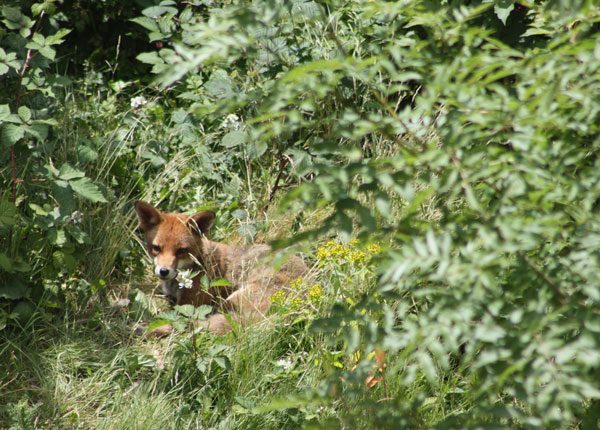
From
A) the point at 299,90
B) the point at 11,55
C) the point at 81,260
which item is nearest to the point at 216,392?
the point at 81,260

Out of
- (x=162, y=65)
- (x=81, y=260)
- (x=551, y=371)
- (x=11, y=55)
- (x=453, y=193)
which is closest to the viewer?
(x=551, y=371)

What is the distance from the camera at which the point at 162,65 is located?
684cm

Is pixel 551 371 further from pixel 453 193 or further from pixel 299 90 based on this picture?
pixel 299 90

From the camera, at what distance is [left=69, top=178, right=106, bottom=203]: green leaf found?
17.0 ft

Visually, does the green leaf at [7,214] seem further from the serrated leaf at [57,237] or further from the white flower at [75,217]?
the white flower at [75,217]

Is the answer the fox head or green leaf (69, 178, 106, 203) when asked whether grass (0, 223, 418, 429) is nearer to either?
the fox head

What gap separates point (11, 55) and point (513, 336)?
11.9 feet

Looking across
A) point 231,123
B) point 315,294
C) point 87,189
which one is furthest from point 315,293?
point 231,123

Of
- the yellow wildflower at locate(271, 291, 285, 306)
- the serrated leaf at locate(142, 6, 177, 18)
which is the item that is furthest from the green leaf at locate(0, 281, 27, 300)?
the serrated leaf at locate(142, 6, 177, 18)

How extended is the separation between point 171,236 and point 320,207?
261cm

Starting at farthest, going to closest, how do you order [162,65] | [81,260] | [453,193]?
[162,65] < [81,260] < [453,193]

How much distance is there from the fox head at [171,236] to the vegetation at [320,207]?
0.57 ft

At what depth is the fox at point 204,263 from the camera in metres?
5.83

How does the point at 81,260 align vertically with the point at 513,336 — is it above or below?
below
